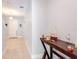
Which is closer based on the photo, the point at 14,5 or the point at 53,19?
the point at 53,19

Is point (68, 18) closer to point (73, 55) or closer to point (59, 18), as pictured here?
point (59, 18)

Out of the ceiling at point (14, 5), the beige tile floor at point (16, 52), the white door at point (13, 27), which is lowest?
the beige tile floor at point (16, 52)

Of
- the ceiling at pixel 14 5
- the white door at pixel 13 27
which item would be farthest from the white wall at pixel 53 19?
the white door at pixel 13 27

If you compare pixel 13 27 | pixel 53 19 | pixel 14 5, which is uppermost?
pixel 14 5

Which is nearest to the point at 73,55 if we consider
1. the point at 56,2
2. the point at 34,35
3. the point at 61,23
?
the point at 61,23

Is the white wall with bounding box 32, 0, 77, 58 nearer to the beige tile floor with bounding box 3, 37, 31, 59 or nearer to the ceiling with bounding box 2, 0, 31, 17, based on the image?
the beige tile floor with bounding box 3, 37, 31, 59

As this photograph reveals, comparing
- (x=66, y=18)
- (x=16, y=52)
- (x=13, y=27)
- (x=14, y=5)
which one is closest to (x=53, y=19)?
(x=66, y=18)

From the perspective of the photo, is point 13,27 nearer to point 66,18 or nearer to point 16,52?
point 16,52

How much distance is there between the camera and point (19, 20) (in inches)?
595

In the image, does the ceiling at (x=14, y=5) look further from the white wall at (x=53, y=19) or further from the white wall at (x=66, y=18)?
the white wall at (x=66, y=18)

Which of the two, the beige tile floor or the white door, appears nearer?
the beige tile floor

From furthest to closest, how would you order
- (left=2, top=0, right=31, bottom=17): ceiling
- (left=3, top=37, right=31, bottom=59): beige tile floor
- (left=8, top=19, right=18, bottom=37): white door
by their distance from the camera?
(left=8, top=19, right=18, bottom=37): white door < (left=2, top=0, right=31, bottom=17): ceiling < (left=3, top=37, right=31, bottom=59): beige tile floor

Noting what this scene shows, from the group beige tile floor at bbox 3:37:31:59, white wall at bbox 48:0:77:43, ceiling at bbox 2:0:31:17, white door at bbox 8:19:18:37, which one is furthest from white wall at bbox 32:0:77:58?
white door at bbox 8:19:18:37

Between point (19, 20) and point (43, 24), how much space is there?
10805 millimetres
